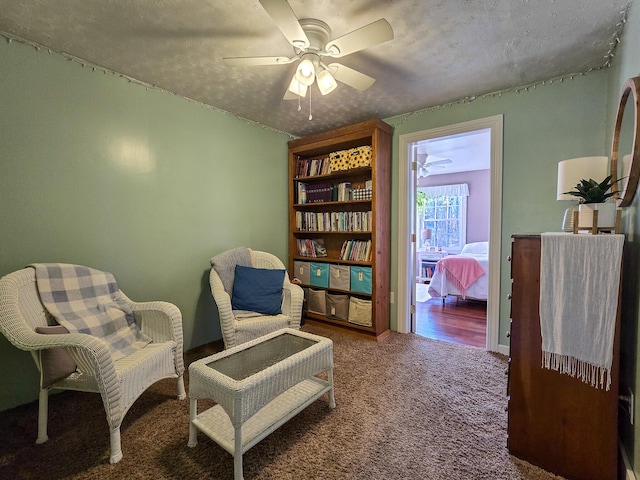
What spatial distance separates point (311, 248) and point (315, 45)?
2207 millimetres

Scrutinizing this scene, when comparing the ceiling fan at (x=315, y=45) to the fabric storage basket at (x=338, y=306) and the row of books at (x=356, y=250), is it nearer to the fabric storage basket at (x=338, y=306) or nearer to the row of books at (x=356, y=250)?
the row of books at (x=356, y=250)

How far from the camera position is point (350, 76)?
5.89 feet

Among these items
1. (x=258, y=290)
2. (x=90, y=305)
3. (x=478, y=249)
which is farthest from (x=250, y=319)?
(x=478, y=249)

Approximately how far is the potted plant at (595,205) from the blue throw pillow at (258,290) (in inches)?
82.5

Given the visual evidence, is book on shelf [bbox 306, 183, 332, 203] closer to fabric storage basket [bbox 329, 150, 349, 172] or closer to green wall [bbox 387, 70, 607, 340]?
fabric storage basket [bbox 329, 150, 349, 172]

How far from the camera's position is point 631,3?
1.41 m

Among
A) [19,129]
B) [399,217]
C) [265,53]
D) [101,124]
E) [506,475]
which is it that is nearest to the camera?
[506,475]

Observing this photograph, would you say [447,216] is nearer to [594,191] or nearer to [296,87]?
[594,191]

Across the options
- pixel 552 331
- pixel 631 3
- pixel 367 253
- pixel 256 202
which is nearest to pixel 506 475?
pixel 552 331

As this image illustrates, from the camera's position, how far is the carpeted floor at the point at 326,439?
1.31 metres

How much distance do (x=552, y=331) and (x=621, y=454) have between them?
649 millimetres

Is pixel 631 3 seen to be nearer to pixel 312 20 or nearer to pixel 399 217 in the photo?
pixel 312 20

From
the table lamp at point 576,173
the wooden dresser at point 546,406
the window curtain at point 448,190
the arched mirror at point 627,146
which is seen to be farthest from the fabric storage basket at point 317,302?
the window curtain at point 448,190

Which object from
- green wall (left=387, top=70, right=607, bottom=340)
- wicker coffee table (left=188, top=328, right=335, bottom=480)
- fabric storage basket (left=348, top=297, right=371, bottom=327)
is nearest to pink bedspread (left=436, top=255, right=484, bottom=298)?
green wall (left=387, top=70, right=607, bottom=340)
